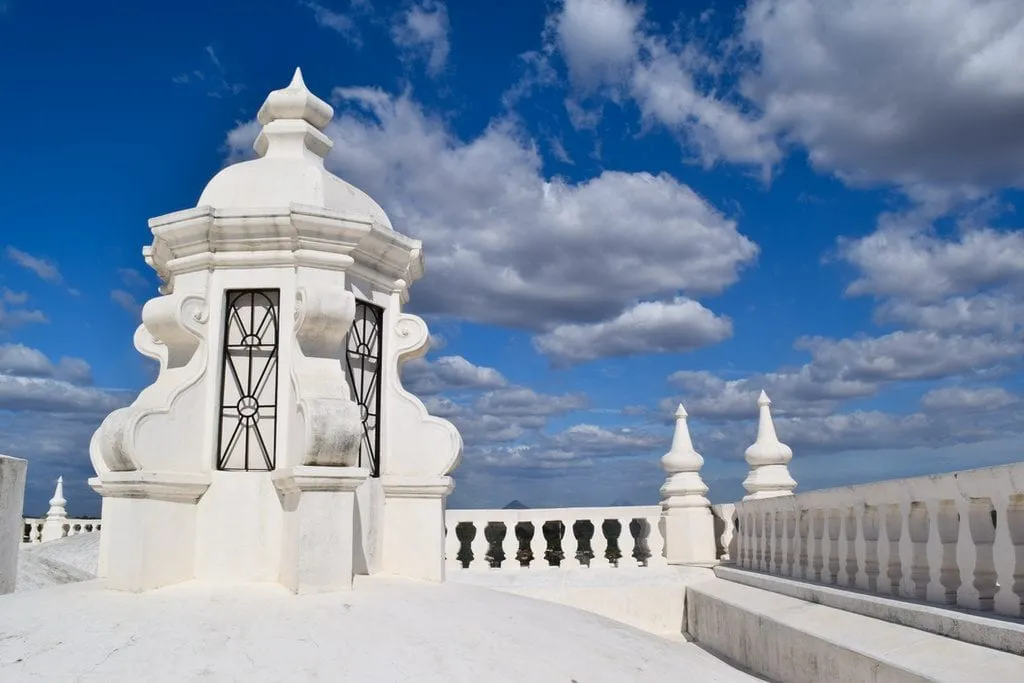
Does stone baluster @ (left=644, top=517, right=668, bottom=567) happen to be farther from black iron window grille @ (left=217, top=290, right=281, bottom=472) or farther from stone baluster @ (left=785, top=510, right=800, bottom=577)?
black iron window grille @ (left=217, top=290, right=281, bottom=472)

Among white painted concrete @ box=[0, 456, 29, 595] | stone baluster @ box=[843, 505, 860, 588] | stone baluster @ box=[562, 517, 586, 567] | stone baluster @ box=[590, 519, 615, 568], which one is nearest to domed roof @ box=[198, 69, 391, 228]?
white painted concrete @ box=[0, 456, 29, 595]

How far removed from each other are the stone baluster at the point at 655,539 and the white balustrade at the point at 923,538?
11.2 feet

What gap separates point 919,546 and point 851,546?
1.27m

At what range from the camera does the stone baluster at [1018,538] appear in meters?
4.88

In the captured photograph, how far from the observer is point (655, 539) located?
12.4 meters

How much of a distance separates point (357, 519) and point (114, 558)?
1.74 metres

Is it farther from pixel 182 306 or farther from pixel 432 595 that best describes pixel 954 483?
pixel 182 306

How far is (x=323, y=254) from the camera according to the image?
6730 millimetres

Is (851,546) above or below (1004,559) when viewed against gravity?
below

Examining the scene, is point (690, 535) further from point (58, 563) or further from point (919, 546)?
point (58, 563)

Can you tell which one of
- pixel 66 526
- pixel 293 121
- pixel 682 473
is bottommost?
pixel 66 526

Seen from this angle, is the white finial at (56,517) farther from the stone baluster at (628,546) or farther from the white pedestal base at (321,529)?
the white pedestal base at (321,529)

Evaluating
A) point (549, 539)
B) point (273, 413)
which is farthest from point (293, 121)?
point (549, 539)

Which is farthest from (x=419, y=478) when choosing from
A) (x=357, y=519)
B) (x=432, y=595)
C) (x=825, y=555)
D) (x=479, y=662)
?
(x=825, y=555)
